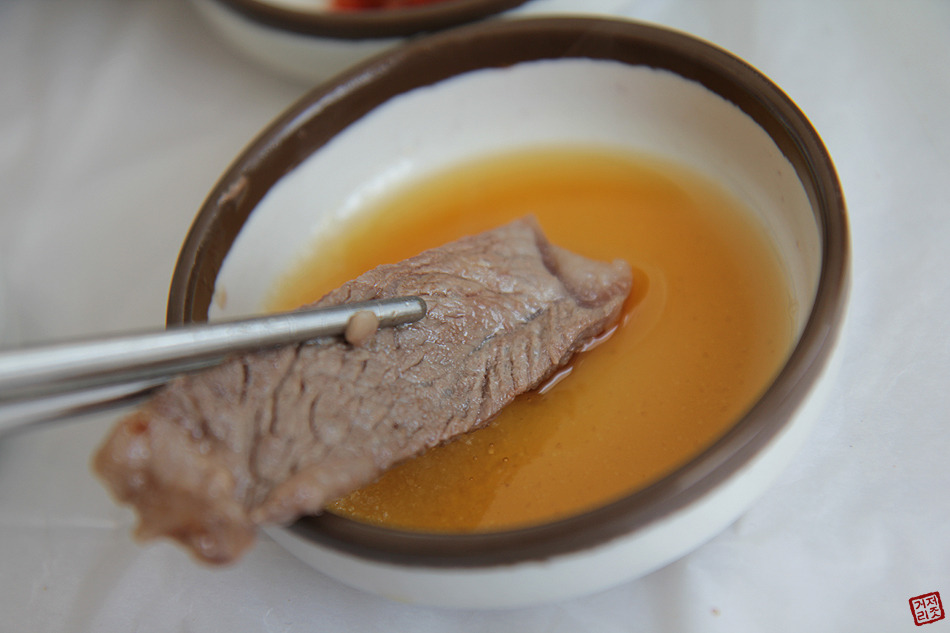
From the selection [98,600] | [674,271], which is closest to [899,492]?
[674,271]

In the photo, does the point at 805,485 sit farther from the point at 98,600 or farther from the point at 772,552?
the point at 98,600

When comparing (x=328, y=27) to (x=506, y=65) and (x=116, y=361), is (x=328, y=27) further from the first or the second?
(x=116, y=361)

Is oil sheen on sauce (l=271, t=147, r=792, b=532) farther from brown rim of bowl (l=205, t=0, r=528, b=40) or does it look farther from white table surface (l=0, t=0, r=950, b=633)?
brown rim of bowl (l=205, t=0, r=528, b=40)

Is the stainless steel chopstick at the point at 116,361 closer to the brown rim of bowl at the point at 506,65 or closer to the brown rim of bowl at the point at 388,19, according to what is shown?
the brown rim of bowl at the point at 506,65

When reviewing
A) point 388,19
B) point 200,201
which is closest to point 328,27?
point 388,19

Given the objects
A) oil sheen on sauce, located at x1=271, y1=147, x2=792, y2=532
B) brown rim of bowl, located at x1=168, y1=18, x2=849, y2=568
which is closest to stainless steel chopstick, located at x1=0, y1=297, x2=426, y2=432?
brown rim of bowl, located at x1=168, y1=18, x2=849, y2=568

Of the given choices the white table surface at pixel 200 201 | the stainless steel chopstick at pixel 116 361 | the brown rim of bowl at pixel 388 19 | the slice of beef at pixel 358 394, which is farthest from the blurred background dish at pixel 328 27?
the stainless steel chopstick at pixel 116 361
